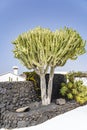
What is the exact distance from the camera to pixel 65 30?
18.9 meters

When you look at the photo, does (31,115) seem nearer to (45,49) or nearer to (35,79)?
(35,79)

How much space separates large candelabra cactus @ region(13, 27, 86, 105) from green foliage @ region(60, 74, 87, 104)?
4.54 ft

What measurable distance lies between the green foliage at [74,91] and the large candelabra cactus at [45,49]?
1.38 metres

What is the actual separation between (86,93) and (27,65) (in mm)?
4548

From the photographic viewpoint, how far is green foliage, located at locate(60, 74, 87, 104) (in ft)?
63.4

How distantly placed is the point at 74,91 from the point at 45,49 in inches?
147

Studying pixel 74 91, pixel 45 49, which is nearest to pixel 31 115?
pixel 45 49

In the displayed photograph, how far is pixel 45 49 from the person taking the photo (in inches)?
706

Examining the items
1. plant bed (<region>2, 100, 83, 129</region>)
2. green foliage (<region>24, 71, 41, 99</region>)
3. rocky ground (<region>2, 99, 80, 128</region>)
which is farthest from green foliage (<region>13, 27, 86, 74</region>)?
plant bed (<region>2, 100, 83, 129</region>)

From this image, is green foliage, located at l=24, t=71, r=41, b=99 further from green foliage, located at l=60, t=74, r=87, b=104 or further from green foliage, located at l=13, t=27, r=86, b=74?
green foliage, located at l=60, t=74, r=87, b=104

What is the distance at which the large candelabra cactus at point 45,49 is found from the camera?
18016 millimetres

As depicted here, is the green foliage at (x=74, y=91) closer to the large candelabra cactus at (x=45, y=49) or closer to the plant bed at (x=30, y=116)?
the large candelabra cactus at (x=45, y=49)

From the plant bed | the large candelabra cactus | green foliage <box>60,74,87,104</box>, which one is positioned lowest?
the plant bed

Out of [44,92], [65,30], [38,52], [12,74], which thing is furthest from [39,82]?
[12,74]
